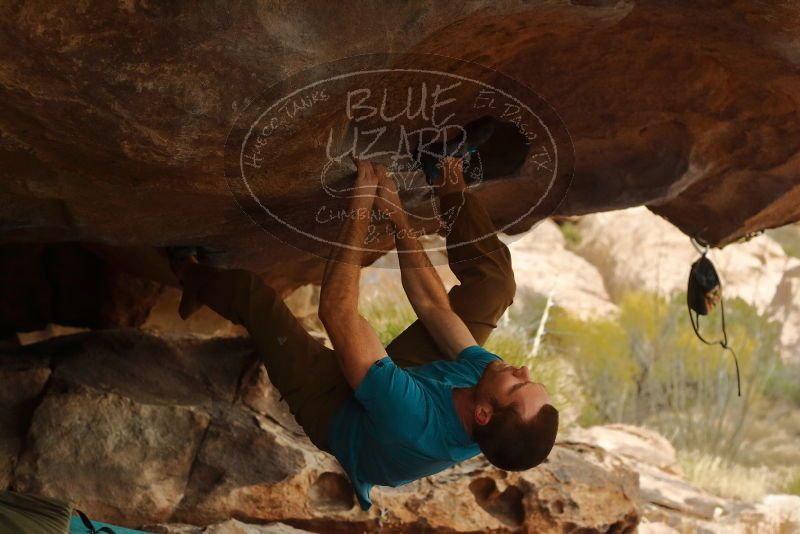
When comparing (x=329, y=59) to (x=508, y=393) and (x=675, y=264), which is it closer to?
(x=508, y=393)

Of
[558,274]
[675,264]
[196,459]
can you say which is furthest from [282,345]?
[675,264]

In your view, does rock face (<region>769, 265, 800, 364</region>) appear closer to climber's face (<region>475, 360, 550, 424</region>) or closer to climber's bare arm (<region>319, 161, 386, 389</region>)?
climber's face (<region>475, 360, 550, 424</region>)

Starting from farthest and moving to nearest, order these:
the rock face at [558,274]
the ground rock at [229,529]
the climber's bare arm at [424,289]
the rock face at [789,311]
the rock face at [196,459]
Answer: the rock face at [789,311], the rock face at [558,274], the rock face at [196,459], the ground rock at [229,529], the climber's bare arm at [424,289]

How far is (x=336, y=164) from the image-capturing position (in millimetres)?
3209

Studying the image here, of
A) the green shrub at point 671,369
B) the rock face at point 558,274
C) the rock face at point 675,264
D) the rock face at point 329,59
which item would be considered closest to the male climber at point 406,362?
the rock face at point 329,59

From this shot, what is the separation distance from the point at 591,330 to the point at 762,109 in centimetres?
989

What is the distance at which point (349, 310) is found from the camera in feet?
9.82

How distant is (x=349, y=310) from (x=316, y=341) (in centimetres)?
61

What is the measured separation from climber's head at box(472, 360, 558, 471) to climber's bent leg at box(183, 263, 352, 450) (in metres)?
0.58

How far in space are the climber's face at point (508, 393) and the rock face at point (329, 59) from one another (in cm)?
90

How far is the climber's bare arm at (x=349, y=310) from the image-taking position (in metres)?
2.97

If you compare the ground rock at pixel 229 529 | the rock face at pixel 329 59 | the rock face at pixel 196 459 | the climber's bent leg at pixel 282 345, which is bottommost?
the ground rock at pixel 229 529

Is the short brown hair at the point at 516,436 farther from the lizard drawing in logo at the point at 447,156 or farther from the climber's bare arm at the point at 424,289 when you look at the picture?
the lizard drawing in logo at the point at 447,156

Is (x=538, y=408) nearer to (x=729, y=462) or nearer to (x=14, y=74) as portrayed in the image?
(x=14, y=74)
